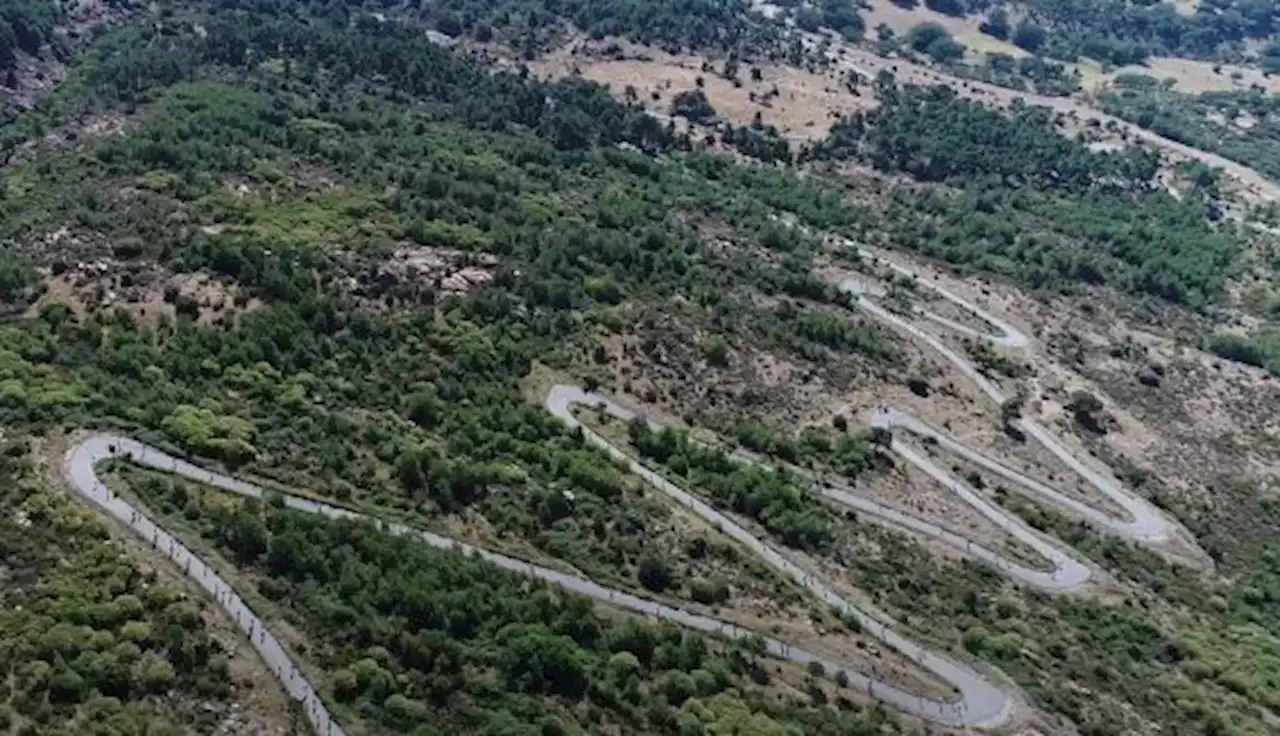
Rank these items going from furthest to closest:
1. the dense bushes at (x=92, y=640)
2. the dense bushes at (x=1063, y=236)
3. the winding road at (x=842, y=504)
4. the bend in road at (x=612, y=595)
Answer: the dense bushes at (x=1063, y=236)
the bend in road at (x=612, y=595)
the winding road at (x=842, y=504)
the dense bushes at (x=92, y=640)

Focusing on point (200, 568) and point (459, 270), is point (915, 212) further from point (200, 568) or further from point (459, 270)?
point (200, 568)

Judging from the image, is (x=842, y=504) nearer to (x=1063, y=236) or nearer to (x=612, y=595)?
(x=612, y=595)

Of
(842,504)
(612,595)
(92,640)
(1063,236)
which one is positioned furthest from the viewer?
(1063,236)

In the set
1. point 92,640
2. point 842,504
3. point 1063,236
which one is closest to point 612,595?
point 842,504

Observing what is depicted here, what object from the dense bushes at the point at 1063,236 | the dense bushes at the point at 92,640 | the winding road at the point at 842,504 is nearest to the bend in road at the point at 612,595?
the winding road at the point at 842,504

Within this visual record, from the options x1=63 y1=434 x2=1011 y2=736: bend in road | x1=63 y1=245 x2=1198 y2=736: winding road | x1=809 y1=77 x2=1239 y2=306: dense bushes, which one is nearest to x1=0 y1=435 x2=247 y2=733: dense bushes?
x1=63 y1=245 x2=1198 y2=736: winding road

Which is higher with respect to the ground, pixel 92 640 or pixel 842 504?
pixel 92 640

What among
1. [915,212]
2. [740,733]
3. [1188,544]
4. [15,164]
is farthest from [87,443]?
[915,212]

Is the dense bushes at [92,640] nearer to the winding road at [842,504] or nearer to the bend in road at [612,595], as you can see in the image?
the winding road at [842,504]
